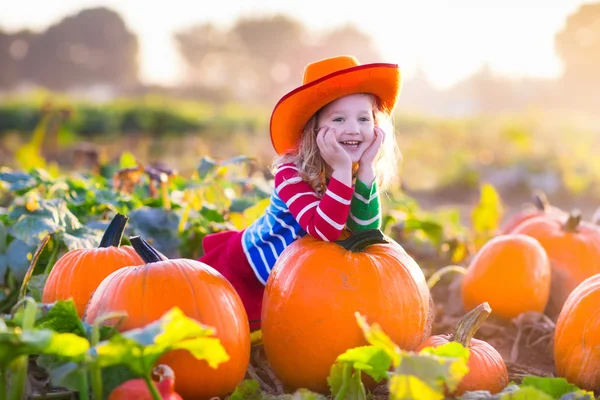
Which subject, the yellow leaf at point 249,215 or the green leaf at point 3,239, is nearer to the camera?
the green leaf at point 3,239

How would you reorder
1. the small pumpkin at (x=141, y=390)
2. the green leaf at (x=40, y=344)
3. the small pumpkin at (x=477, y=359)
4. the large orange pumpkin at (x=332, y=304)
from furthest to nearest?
the large orange pumpkin at (x=332, y=304) → the small pumpkin at (x=477, y=359) → the small pumpkin at (x=141, y=390) → the green leaf at (x=40, y=344)

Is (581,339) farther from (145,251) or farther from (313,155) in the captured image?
(145,251)

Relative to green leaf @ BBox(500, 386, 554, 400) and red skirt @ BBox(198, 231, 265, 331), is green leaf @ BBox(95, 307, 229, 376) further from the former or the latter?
red skirt @ BBox(198, 231, 265, 331)

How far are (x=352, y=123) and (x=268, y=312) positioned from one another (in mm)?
811

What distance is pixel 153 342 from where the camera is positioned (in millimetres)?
1599

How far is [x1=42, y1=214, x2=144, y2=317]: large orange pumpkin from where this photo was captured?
2598mm

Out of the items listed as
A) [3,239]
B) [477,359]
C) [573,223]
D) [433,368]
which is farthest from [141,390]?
[573,223]

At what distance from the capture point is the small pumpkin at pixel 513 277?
3180 mm

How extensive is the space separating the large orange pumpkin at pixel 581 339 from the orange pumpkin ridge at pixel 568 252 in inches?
29.0

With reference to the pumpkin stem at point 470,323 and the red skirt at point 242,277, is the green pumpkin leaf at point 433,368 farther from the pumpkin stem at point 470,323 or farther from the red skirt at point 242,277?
the red skirt at point 242,277

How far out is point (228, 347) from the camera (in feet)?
7.28

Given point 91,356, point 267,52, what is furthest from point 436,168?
point 267,52

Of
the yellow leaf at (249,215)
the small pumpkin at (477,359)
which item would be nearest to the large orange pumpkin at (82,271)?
the yellow leaf at (249,215)

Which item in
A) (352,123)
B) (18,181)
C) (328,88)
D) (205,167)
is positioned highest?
(328,88)
